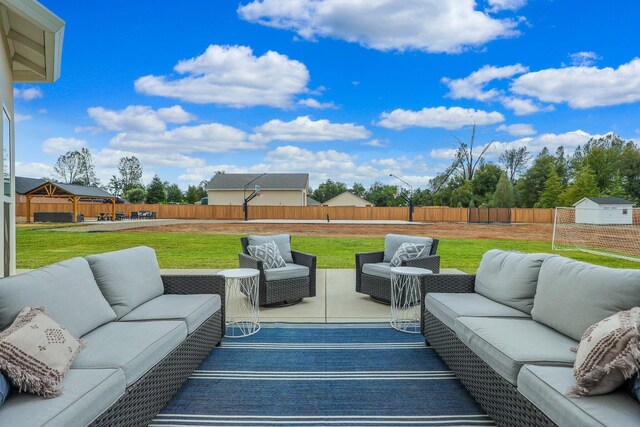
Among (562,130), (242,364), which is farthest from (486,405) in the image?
(562,130)

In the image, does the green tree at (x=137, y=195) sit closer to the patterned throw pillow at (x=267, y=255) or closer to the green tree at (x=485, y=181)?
the green tree at (x=485, y=181)

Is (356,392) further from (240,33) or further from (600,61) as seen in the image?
(600,61)

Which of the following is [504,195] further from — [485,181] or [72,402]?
[72,402]

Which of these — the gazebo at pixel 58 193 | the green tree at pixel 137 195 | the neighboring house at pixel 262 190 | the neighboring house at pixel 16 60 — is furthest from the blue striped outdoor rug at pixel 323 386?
the green tree at pixel 137 195

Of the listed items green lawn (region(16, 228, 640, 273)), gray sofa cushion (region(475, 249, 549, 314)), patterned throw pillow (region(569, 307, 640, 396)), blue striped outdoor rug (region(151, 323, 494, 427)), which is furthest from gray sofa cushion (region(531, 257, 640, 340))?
green lawn (region(16, 228, 640, 273))

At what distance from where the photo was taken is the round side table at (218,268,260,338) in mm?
3604

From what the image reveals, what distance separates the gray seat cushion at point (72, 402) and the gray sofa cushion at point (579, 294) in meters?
2.41

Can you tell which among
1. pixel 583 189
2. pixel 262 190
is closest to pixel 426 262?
pixel 583 189

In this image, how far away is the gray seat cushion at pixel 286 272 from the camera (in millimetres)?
4301

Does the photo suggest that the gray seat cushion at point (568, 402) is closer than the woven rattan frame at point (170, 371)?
Yes

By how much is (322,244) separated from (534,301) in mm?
9427

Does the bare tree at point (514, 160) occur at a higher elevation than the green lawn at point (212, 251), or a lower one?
higher

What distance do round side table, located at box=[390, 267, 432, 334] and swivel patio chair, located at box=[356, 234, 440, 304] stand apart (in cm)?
18

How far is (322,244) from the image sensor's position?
470 inches
